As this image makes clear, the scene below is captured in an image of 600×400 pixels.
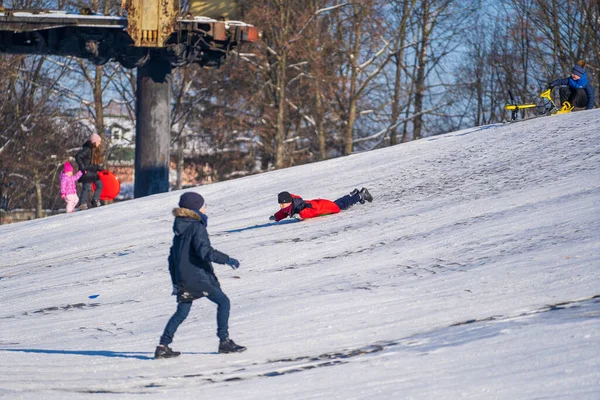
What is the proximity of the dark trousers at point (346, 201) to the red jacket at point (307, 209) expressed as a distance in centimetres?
12

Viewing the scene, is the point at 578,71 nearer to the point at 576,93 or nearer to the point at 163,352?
the point at 576,93

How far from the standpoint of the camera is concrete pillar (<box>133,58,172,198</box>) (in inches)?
949

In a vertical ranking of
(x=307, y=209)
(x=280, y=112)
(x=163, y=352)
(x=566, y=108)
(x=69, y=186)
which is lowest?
(x=163, y=352)

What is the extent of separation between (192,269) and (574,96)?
13910 millimetres

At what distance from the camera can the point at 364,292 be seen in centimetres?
995

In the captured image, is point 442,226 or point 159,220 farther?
point 159,220

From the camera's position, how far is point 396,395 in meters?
6.31

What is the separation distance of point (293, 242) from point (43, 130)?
29.4 meters

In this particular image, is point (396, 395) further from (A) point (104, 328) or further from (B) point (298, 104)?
(B) point (298, 104)

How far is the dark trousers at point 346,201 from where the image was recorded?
1499 cm

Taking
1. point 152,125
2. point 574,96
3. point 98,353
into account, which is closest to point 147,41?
point 152,125

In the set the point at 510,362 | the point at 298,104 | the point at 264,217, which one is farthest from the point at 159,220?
the point at 298,104

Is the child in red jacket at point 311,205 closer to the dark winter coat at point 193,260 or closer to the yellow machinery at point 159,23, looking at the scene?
the dark winter coat at point 193,260

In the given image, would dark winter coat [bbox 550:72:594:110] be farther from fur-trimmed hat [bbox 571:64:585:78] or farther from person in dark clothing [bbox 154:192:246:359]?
person in dark clothing [bbox 154:192:246:359]
